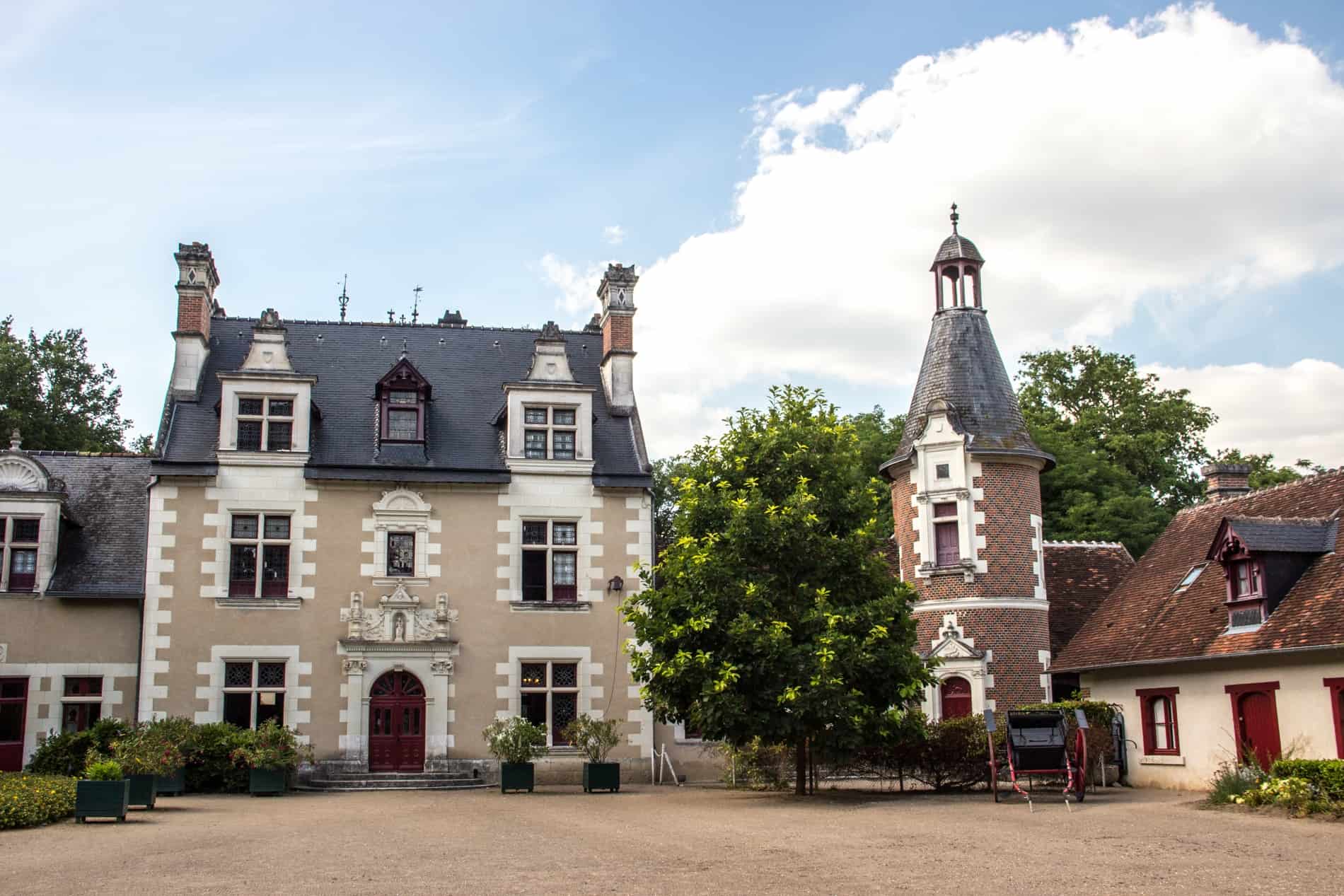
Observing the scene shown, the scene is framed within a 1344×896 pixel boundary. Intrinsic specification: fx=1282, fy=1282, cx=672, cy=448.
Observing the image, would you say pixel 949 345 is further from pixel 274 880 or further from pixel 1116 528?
pixel 274 880

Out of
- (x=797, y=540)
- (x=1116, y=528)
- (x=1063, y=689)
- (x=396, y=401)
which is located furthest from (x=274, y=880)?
(x=1116, y=528)

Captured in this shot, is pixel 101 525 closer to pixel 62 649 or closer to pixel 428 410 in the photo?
pixel 62 649

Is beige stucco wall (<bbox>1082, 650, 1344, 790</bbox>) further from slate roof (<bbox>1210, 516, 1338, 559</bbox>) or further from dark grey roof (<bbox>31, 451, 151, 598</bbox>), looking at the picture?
dark grey roof (<bbox>31, 451, 151, 598</bbox>)

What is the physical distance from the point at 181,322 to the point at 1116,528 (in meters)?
27.2

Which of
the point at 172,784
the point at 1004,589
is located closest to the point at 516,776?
the point at 172,784

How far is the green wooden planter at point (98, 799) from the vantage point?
1680 cm

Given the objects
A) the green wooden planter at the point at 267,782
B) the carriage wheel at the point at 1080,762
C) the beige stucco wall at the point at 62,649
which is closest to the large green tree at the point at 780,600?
the carriage wheel at the point at 1080,762

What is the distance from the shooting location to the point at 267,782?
76.6ft

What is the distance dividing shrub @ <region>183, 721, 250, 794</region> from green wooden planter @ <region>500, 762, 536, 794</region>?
4.78 m

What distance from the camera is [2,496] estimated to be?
85.4 ft

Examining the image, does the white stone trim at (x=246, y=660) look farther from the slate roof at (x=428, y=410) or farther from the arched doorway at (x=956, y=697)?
the arched doorway at (x=956, y=697)

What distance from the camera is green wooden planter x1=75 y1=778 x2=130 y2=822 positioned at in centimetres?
1680

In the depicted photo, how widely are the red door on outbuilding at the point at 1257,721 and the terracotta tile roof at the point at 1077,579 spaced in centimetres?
651

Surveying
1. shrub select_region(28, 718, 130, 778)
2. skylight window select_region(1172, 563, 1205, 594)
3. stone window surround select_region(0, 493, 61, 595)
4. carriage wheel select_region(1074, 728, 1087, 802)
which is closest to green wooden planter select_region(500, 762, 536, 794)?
shrub select_region(28, 718, 130, 778)
